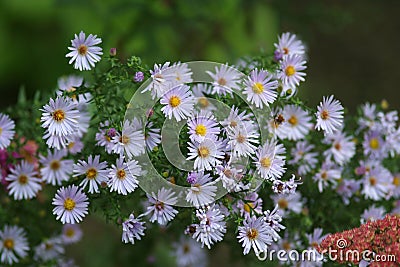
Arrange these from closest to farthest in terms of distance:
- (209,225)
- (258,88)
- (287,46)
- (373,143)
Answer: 1. (209,225)
2. (258,88)
3. (287,46)
4. (373,143)

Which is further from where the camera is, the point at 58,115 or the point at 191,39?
the point at 191,39

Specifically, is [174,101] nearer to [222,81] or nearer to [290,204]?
[222,81]

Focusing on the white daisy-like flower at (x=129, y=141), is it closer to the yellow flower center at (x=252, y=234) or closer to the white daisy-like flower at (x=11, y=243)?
the yellow flower center at (x=252, y=234)

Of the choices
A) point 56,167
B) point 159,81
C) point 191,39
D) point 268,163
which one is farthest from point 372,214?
point 191,39

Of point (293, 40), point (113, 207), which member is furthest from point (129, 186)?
point (293, 40)

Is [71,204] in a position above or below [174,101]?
below

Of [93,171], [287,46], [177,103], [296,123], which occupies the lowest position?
[93,171]

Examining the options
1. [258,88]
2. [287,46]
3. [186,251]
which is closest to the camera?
[258,88]

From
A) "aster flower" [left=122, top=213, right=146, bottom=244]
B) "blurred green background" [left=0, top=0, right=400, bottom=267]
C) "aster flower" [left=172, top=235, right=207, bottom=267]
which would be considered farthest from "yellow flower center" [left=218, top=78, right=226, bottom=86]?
"aster flower" [left=172, top=235, right=207, bottom=267]

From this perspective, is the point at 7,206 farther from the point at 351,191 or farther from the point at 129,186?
the point at 351,191
